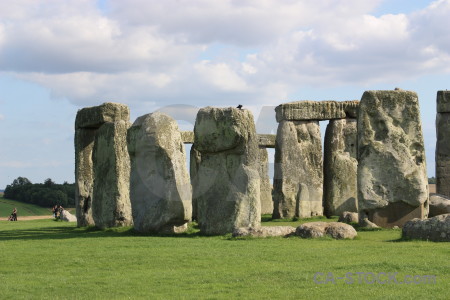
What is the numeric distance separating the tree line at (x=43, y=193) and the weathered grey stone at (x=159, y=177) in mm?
29093

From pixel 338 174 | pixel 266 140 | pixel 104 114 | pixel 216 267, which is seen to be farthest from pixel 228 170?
pixel 266 140

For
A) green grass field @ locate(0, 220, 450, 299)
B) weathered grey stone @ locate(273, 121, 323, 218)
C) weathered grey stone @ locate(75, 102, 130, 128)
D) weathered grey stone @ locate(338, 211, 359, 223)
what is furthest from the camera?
weathered grey stone @ locate(273, 121, 323, 218)

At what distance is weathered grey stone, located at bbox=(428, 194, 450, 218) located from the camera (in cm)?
2145

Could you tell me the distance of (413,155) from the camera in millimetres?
20219

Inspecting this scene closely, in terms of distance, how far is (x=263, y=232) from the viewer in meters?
16.4

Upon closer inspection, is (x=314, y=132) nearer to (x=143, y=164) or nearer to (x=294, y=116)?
(x=294, y=116)

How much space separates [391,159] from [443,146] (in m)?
7.93

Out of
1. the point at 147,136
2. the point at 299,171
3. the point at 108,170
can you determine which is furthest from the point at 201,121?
the point at 299,171

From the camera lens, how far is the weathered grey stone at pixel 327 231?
16031mm

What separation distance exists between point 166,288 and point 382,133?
10535 mm

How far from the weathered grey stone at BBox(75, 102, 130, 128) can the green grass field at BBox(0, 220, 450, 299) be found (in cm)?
625

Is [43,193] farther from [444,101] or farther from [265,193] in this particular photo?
[444,101]

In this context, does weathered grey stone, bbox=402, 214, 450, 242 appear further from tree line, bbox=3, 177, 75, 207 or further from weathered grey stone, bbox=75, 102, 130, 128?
tree line, bbox=3, 177, 75, 207

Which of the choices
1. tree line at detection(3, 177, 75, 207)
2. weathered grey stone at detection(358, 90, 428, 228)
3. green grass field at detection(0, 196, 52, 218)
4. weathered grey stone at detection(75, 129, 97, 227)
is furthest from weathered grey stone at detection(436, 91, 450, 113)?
tree line at detection(3, 177, 75, 207)
